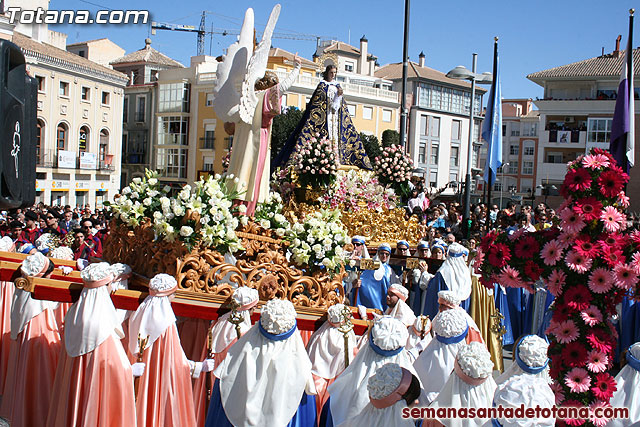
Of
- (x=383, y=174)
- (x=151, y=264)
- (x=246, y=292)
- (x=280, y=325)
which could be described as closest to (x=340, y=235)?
(x=246, y=292)

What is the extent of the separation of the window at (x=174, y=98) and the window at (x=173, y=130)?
0.60 meters

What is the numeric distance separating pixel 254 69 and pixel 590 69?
36.7 m

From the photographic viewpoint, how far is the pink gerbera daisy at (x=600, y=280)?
3.74m

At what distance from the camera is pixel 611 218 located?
379 centimetres

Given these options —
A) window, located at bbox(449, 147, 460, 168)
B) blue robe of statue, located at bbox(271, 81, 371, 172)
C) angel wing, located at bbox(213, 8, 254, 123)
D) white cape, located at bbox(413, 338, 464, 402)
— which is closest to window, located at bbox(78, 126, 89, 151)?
blue robe of statue, located at bbox(271, 81, 371, 172)

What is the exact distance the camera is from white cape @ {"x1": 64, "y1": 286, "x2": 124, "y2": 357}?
484 centimetres

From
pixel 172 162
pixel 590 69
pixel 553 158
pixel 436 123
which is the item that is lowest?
pixel 172 162

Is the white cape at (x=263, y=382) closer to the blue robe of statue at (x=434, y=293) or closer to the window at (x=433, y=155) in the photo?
the blue robe of statue at (x=434, y=293)

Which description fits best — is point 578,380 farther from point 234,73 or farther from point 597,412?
point 234,73

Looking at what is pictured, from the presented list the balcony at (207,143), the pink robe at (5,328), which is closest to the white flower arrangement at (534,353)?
the pink robe at (5,328)

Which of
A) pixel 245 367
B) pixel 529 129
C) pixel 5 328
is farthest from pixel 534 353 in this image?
pixel 529 129

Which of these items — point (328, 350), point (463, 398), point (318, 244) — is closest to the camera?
point (463, 398)

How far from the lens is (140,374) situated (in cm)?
496

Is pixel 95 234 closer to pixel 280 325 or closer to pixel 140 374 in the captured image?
pixel 140 374
